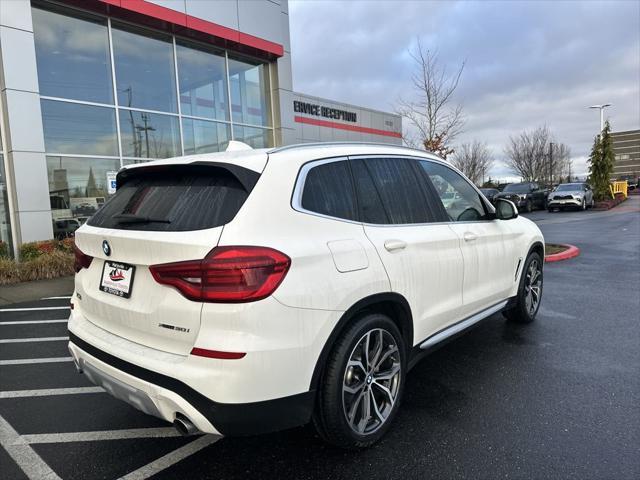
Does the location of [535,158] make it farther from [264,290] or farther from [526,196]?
[264,290]

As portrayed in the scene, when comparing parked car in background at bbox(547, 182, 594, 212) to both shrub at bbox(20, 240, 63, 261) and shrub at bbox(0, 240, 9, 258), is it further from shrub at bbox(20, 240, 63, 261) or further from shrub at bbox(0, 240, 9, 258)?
shrub at bbox(0, 240, 9, 258)

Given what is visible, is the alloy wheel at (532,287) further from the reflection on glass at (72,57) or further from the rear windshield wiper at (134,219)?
the reflection on glass at (72,57)

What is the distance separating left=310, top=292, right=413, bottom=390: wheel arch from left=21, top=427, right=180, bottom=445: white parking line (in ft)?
4.25

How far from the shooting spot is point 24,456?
279 centimetres

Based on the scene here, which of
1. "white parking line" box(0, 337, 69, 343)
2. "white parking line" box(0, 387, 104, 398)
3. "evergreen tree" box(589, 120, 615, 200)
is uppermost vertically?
"evergreen tree" box(589, 120, 615, 200)

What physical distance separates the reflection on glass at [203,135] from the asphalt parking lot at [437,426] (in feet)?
32.1

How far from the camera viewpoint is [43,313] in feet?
Result: 21.3

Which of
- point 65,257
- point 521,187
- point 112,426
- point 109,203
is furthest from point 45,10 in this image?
point 521,187

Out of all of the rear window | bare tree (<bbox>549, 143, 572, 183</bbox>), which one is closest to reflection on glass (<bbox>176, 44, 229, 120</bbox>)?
the rear window

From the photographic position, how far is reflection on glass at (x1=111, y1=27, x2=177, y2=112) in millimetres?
12282

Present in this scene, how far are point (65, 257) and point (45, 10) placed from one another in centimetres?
618

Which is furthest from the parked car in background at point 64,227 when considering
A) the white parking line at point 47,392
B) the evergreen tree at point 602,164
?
the evergreen tree at point 602,164

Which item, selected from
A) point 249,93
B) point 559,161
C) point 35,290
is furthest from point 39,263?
point 559,161

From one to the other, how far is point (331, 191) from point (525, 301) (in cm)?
323
